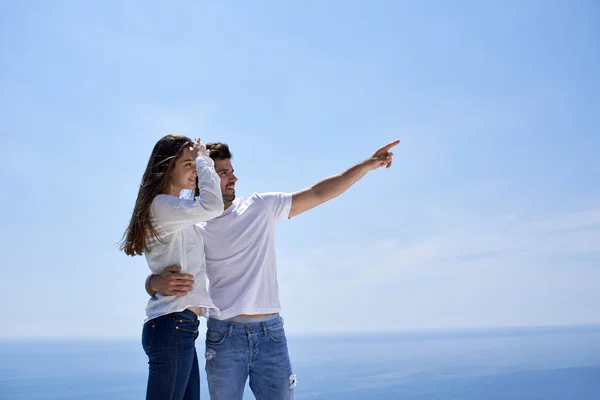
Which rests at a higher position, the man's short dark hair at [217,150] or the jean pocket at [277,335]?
the man's short dark hair at [217,150]

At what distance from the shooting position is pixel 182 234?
2721 millimetres

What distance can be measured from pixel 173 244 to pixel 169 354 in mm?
582

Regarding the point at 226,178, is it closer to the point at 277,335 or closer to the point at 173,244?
the point at 173,244

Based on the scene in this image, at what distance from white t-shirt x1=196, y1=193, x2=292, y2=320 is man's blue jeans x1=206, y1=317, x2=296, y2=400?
115 millimetres

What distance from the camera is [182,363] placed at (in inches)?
97.0

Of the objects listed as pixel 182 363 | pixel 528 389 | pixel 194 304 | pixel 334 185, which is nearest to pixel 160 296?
pixel 194 304

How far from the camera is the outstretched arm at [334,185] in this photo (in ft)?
11.3

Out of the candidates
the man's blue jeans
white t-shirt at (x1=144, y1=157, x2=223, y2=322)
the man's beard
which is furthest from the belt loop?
the man's beard

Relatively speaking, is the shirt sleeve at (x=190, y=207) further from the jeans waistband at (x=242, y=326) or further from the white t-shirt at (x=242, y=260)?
the jeans waistband at (x=242, y=326)

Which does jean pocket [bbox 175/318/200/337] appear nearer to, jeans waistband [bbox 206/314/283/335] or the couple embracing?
the couple embracing

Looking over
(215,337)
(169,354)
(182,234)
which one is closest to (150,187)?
(182,234)

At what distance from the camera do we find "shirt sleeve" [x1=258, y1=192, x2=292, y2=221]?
338cm

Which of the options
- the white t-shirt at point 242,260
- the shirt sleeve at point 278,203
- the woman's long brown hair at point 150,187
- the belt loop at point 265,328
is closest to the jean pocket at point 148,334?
the woman's long brown hair at point 150,187

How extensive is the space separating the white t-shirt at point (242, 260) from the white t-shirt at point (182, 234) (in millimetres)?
390
